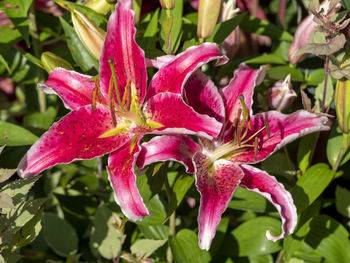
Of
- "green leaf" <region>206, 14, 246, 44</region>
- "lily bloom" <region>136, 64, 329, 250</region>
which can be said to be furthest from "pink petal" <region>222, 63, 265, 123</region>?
"green leaf" <region>206, 14, 246, 44</region>

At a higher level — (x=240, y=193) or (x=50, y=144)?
(x=50, y=144)

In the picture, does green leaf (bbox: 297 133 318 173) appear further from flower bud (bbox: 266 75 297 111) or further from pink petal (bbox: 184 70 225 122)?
pink petal (bbox: 184 70 225 122)

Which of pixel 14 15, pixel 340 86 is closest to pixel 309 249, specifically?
pixel 340 86

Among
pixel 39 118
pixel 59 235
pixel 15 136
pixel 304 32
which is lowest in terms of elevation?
pixel 59 235

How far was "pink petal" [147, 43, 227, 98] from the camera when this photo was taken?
0.66m

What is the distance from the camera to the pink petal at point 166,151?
0.65 metres

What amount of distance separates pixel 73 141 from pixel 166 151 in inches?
4.7

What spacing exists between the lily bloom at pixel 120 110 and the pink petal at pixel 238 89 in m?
0.08

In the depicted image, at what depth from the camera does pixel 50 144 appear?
66 cm

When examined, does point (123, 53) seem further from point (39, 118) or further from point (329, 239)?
point (329, 239)

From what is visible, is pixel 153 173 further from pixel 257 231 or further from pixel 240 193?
pixel 257 231

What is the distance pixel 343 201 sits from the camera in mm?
958

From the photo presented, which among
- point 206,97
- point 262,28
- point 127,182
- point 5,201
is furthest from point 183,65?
point 262,28

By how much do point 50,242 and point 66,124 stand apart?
33 centimetres
